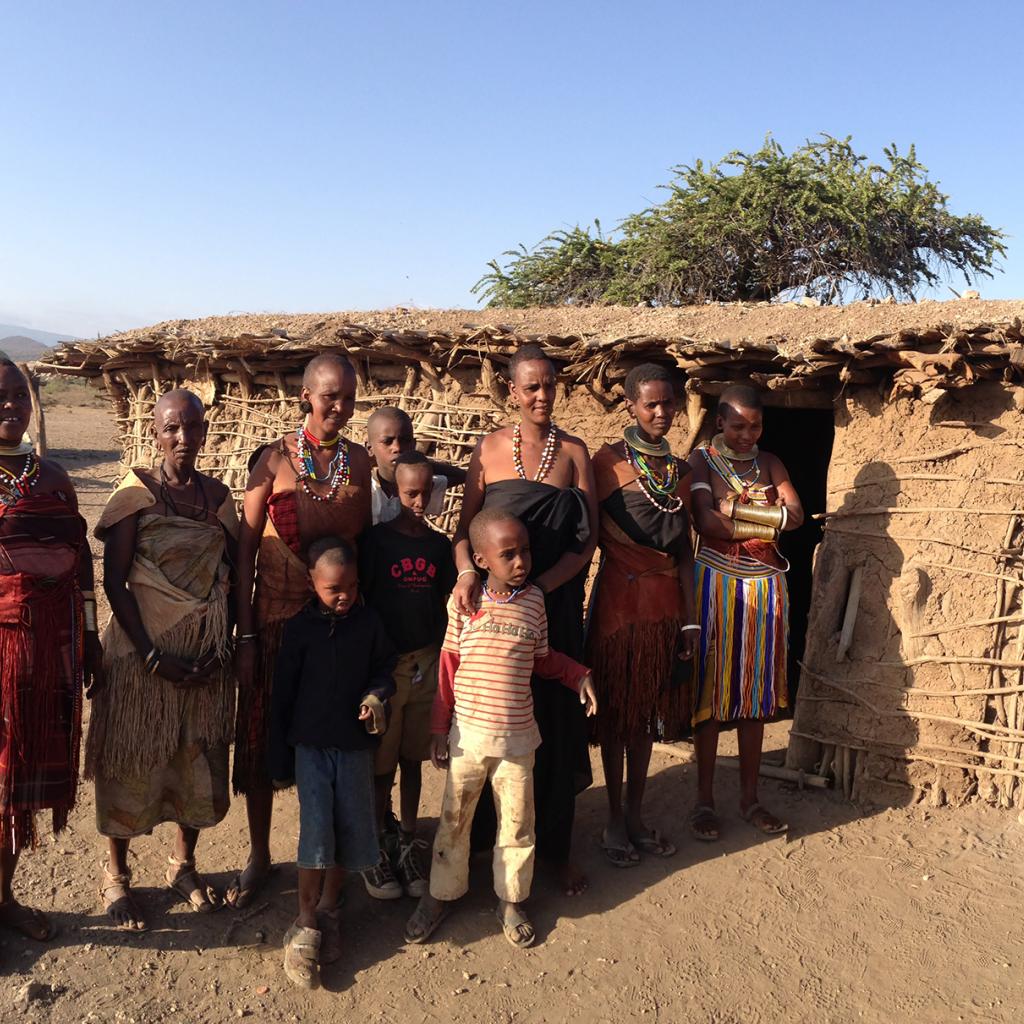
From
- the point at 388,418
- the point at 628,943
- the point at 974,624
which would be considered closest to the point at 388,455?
the point at 388,418

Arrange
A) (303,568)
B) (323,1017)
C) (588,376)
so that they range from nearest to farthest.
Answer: (323,1017) → (303,568) → (588,376)

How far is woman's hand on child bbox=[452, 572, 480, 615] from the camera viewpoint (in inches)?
126

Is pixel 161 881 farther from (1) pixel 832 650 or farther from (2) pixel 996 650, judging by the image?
(2) pixel 996 650

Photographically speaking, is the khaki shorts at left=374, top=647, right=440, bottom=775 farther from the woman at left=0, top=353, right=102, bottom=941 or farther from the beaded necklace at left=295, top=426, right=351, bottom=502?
the woman at left=0, top=353, right=102, bottom=941

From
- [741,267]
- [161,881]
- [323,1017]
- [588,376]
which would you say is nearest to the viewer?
[323,1017]

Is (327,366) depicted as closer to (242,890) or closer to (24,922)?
(242,890)

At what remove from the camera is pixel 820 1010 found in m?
2.97

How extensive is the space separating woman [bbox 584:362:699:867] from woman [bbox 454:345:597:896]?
0.61ft

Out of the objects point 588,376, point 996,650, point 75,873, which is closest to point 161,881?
point 75,873

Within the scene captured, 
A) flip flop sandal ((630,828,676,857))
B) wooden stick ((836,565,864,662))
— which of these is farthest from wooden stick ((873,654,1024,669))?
flip flop sandal ((630,828,676,857))

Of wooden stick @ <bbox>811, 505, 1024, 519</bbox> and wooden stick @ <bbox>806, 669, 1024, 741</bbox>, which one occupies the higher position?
wooden stick @ <bbox>811, 505, 1024, 519</bbox>

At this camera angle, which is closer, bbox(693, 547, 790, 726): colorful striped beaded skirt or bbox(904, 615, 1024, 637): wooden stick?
bbox(693, 547, 790, 726): colorful striped beaded skirt

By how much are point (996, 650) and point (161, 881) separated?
3690 mm

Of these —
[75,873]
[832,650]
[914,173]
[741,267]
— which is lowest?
[75,873]
